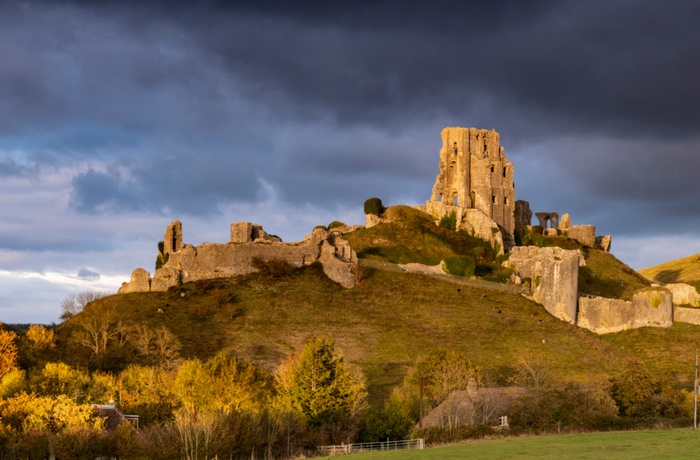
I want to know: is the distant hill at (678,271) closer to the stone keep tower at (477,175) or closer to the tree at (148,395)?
the stone keep tower at (477,175)

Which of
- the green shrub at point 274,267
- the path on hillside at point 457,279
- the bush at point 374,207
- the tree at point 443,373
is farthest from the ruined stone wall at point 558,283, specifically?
the bush at point 374,207

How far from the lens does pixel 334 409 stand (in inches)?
2505

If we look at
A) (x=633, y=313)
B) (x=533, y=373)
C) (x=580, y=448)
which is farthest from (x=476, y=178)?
(x=580, y=448)

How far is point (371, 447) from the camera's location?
5878 centimetres

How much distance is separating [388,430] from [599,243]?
77.6 meters

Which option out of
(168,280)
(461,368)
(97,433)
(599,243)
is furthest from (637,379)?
(599,243)

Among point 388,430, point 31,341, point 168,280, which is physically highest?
point 168,280

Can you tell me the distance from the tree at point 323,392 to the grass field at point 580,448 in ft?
38.9

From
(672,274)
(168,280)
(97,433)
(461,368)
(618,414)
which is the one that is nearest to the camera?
(97,433)

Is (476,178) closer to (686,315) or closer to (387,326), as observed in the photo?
(686,315)

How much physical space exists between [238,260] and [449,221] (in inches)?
1289

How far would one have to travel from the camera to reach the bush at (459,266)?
340 ft

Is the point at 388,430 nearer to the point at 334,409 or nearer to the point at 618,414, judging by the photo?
the point at 334,409

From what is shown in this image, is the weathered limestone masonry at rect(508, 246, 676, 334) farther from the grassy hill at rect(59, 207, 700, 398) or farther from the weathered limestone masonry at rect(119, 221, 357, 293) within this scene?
the weathered limestone masonry at rect(119, 221, 357, 293)
